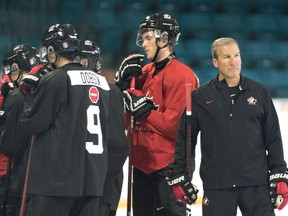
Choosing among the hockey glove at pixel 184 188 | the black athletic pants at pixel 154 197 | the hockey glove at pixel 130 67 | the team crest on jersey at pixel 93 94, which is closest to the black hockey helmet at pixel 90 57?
the hockey glove at pixel 130 67

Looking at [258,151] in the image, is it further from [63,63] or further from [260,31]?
[260,31]

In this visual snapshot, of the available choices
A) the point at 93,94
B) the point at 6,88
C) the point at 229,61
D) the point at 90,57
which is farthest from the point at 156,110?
the point at 6,88

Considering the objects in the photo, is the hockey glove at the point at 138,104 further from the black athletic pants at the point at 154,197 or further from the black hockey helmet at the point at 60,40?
the black hockey helmet at the point at 60,40

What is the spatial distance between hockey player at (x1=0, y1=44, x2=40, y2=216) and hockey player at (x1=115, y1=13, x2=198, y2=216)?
537 millimetres

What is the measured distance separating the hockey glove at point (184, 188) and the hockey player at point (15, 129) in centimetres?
83

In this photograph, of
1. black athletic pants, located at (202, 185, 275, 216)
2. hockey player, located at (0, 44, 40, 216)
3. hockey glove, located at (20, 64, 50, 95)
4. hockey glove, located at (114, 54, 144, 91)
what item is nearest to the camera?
black athletic pants, located at (202, 185, 275, 216)

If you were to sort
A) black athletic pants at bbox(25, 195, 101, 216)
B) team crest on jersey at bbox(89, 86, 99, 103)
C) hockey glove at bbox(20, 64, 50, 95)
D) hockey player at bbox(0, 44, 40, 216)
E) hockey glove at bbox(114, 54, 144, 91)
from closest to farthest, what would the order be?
black athletic pants at bbox(25, 195, 101, 216) < team crest on jersey at bbox(89, 86, 99, 103) < hockey glove at bbox(20, 64, 50, 95) < hockey player at bbox(0, 44, 40, 216) < hockey glove at bbox(114, 54, 144, 91)

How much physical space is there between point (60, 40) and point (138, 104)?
25.7 inches

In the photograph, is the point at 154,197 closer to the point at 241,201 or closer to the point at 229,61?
the point at 241,201

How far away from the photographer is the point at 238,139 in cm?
343

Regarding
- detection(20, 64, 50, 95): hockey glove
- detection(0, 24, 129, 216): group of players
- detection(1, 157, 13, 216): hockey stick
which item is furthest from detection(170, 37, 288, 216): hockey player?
detection(1, 157, 13, 216): hockey stick

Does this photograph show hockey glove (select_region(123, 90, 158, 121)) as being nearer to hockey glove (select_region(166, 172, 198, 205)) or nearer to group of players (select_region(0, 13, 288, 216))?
group of players (select_region(0, 13, 288, 216))

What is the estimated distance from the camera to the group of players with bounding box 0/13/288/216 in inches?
126

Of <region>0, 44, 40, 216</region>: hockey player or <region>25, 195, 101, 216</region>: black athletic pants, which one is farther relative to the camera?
<region>0, 44, 40, 216</region>: hockey player
